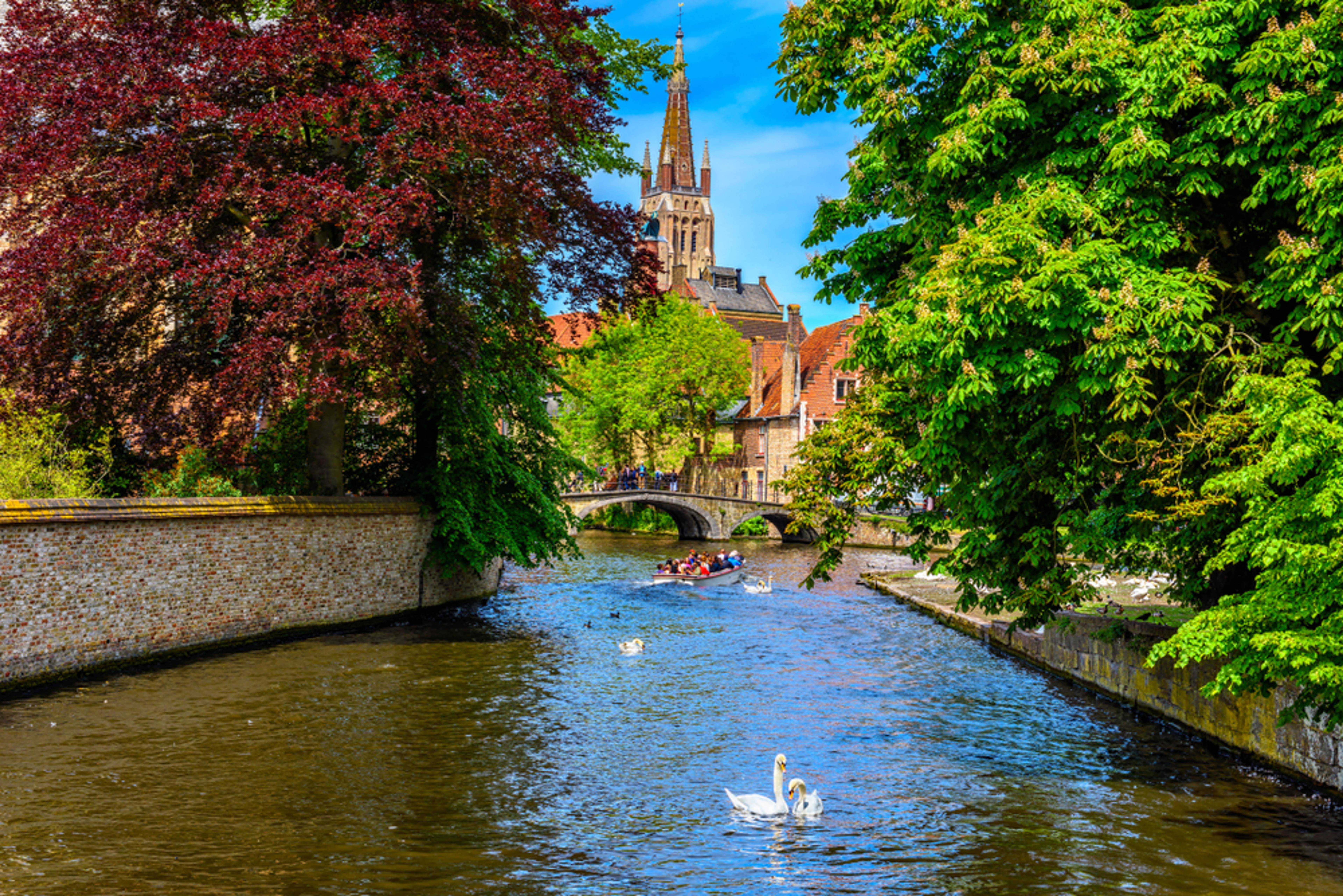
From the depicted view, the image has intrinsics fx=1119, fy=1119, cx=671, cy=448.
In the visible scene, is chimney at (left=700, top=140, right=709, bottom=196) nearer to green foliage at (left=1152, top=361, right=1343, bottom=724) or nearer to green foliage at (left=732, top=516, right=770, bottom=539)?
green foliage at (left=732, top=516, right=770, bottom=539)

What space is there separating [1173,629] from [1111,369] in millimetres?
6048

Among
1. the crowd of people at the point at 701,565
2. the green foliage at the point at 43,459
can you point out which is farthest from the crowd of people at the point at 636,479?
the green foliage at the point at 43,459

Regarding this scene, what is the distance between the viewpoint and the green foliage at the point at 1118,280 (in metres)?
11.2

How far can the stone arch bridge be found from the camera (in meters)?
57.7

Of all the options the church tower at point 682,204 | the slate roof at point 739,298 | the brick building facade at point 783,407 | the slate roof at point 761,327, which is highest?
the church tower at point 682,204

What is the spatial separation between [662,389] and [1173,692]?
51.0 meters

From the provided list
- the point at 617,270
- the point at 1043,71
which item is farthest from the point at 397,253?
the point at 1043,71

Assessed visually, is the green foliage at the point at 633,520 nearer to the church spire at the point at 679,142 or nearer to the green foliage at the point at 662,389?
the green foliage at the point at 662,389

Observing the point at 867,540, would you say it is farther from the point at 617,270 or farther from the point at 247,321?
the point at 247,321

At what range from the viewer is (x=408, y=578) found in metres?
26.3

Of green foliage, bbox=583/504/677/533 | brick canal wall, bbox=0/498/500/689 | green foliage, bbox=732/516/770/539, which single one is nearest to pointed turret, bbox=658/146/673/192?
green foliage, bbox=583/504/677/533

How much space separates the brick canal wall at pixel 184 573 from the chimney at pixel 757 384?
48.7 metres

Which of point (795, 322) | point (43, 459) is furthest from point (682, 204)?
point (43, 459)

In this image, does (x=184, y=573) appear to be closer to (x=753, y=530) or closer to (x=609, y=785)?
(x=609, y=785)
